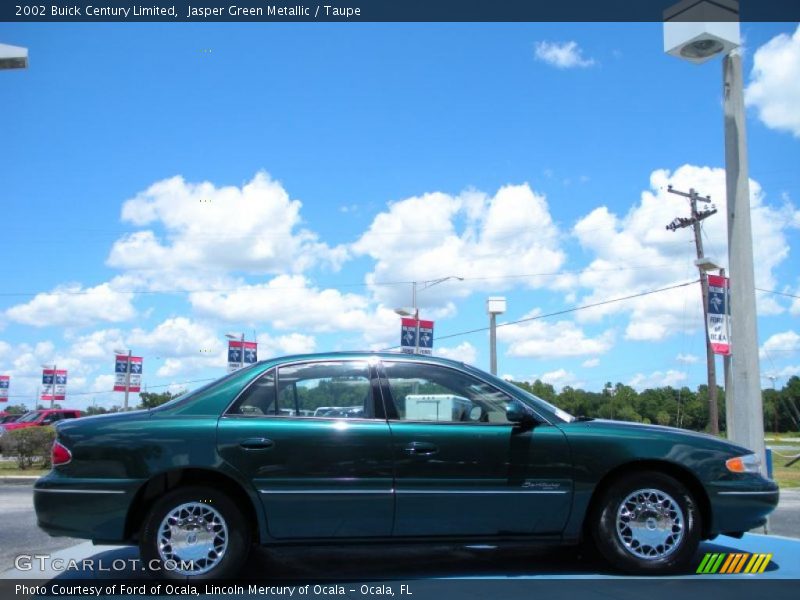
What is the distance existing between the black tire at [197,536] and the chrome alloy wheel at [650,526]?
2.55 metres

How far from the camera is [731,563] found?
5.39 metres

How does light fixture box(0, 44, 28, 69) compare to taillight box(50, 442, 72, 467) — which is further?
light fixture box(0, 44, 28, 69)

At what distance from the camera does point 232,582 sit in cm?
489

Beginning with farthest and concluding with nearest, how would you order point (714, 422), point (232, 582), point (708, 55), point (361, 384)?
point (714, 422) < point (708, 55) < point (361, 384) < point (232, 582)

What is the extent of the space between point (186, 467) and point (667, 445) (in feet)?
10.7

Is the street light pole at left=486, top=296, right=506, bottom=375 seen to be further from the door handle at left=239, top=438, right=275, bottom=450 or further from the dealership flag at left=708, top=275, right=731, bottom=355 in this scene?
the door handle at left=239, top=438, right=275, bottom=450

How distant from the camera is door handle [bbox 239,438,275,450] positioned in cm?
495

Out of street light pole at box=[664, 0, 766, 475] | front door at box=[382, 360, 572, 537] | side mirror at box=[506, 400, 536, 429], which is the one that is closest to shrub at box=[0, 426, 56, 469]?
front door at box=[382, 360, 572, 537]

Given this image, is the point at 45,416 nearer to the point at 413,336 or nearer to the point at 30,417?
the point at 30,417

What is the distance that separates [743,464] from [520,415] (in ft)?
5.31

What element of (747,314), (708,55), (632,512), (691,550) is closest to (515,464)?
(632,512)

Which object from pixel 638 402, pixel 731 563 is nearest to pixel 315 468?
pixel 731 563

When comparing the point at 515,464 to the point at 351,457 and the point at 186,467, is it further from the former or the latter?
the point at 186,467

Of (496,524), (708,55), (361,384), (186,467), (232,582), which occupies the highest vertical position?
(708,55)
